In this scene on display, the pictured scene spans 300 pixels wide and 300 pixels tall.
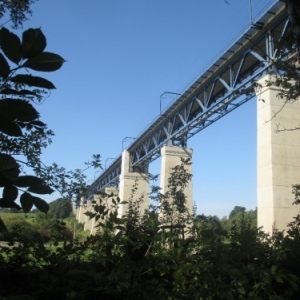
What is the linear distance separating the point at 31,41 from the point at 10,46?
0.25 ft

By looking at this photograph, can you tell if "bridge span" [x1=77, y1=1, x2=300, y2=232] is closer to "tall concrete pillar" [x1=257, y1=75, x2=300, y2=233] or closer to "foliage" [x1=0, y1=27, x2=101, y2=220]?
"tall concrete pillar" [x1=257, y1=75, x2=300, y2=233]

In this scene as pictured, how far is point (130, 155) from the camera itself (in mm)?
43219

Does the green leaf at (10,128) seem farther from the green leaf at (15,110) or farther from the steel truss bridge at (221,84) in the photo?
the steel truss bridge at (221,84)

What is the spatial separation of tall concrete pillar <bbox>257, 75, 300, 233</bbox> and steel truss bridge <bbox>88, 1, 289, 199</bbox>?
1.79 m

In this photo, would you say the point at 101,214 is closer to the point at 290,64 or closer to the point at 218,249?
the point at 218,249

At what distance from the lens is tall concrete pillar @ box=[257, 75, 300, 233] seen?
15.3 meters

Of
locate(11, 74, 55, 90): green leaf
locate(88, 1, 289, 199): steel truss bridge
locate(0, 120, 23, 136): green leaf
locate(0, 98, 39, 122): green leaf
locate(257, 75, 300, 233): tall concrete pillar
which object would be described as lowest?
locate(0, 120, 23, 136): green leaf

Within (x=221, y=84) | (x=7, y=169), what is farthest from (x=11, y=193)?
(x=221, y=84)

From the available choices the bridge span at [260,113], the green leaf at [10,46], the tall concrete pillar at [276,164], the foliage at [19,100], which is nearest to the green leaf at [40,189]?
the foliage at [19,100]

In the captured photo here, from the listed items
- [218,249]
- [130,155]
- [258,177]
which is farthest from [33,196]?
[130,155]

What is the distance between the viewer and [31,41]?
1.16m

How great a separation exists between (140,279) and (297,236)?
8.20 ft

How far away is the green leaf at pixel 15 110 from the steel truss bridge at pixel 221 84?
5.18 meters

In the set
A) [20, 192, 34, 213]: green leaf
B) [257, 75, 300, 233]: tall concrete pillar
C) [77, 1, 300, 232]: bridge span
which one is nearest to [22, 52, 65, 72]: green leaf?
[20, 192, 34, 213]: green leaf
